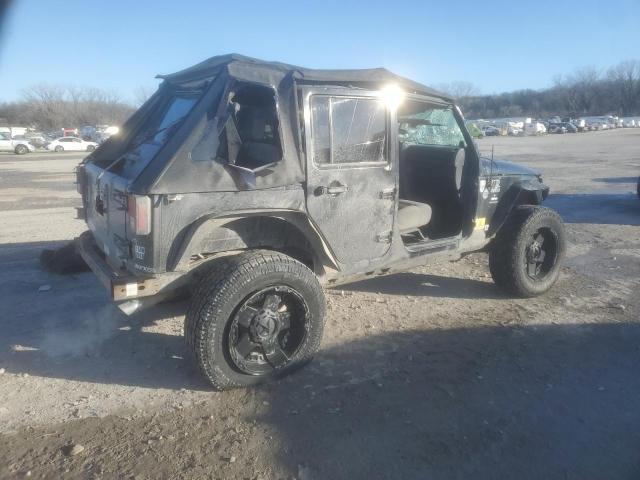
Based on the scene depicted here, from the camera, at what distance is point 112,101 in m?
99.6

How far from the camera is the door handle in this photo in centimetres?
376

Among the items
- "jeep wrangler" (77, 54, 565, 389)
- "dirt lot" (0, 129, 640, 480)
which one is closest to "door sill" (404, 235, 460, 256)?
"jeep wrangler" (77, 54, 565, 389)

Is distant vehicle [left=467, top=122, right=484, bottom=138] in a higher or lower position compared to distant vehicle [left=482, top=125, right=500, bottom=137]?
lower

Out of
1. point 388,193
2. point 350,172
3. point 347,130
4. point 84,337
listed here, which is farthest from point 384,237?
point 84,337

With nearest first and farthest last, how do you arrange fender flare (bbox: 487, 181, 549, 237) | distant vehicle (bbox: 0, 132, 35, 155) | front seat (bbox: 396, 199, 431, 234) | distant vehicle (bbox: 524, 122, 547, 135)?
1. front seat (bbox: 396, 199, 431, 234)
2. fender flare (bbox: 487, 181, 549, 237)
3. distant vehicle (bbox: 0, 132, 35, 155)
4. distant vehicle (bbox: 524, 122, 547, 135)

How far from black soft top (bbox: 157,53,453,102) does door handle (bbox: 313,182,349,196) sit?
740 mm

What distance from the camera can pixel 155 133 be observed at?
3.87m

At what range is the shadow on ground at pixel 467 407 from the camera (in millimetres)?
2855

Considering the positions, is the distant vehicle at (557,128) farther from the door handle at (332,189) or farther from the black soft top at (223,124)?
the door handle at (332,189)

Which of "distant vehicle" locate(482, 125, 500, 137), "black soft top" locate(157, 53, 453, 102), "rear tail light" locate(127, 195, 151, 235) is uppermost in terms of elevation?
"distant vehicle" locate(482, 125, 500, 137)

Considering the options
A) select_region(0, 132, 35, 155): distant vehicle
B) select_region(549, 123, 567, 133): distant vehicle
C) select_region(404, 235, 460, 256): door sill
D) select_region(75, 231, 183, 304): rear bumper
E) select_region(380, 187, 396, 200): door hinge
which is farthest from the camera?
select_region(549, 123, 567, 133): distant vehicle

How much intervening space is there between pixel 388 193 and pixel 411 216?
769 millimetres

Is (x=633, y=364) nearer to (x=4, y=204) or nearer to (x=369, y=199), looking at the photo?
(x=369, y=199)

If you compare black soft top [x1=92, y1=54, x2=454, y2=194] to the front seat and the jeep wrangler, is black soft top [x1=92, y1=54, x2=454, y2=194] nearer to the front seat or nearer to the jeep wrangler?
the jeep wrangler
